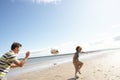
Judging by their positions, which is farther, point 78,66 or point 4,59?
point 78,66

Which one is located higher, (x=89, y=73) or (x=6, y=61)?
(x=6, y=61)

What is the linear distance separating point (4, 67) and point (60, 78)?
8214mm

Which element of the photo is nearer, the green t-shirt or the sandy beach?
the green t-shirt

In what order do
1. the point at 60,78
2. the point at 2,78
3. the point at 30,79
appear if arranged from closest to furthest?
the point at 2,78, the point at 60,78, the point at 30,79

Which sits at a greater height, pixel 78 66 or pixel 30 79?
pixel 78 66

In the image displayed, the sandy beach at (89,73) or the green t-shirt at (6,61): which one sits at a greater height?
the green t-shirt at (6,61)

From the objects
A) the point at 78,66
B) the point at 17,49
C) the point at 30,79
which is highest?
the point at 17,49

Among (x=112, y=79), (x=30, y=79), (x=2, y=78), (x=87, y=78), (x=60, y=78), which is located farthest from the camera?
(x=30, y=79)

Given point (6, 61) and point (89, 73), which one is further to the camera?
point (89, 73)

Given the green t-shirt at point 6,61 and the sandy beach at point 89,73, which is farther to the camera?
the sandy beach at point 89,73

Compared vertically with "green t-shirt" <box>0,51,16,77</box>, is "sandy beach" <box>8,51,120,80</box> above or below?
below

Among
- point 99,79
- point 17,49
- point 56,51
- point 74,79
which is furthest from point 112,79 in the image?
point 17,49

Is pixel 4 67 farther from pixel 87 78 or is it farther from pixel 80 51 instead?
pixel 80 51

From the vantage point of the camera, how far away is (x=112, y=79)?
10.7 meters
